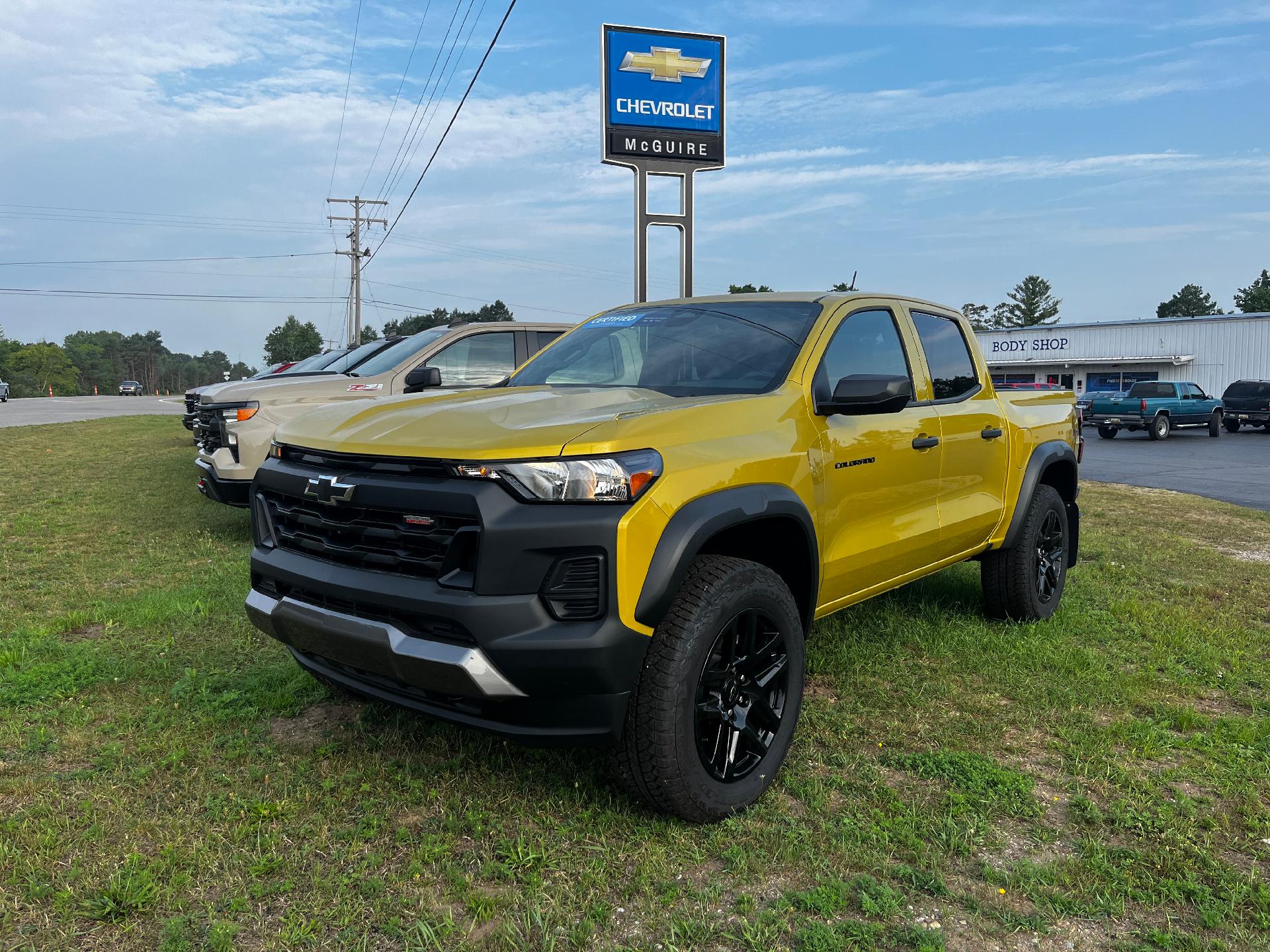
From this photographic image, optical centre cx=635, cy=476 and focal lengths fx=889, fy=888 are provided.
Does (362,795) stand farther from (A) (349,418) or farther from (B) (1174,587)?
(B) (1174,587)

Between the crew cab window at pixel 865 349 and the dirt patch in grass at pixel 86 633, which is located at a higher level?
the crew cab window at pixel 865 349

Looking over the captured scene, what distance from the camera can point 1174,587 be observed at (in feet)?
20.5

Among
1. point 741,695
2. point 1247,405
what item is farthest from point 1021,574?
A: point 1247,405

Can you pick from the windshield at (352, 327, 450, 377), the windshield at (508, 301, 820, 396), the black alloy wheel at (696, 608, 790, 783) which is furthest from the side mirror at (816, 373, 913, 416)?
the windshield at (352, 327, 450, 377)

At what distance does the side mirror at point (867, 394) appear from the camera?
3389 millimetres

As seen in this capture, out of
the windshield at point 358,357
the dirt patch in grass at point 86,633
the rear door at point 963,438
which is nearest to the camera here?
the rear door at point 963,438

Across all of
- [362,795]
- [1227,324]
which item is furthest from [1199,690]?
[1227,324]

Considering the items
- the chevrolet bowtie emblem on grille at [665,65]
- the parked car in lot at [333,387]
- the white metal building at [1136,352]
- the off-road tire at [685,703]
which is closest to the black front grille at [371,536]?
the off-road tire at [685,703]

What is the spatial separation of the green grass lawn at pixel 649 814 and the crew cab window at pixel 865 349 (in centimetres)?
151

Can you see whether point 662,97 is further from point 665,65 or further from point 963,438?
point 963,438

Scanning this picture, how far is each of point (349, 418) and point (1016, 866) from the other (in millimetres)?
2717

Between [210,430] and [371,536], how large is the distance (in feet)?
18.9

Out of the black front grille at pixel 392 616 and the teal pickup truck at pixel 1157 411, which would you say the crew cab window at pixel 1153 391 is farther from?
the black front grille at pixel 392 616

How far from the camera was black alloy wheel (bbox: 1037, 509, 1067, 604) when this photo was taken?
5344mm
